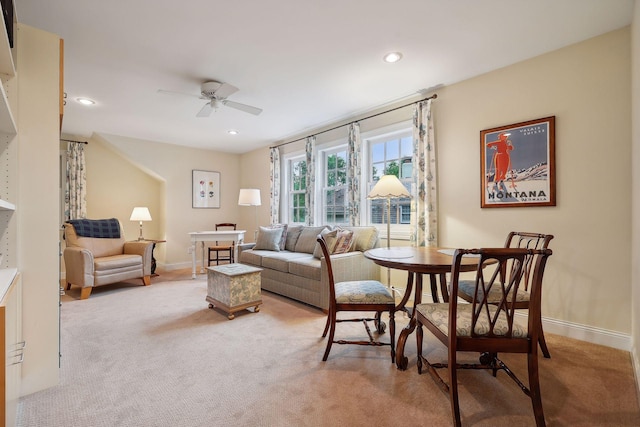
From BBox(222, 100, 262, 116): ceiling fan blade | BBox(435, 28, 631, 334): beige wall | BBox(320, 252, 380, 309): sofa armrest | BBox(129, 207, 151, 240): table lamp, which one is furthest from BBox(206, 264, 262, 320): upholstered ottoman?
BBox(129, 207, 151, 240): table lamp

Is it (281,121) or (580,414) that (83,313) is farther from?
(580,414)

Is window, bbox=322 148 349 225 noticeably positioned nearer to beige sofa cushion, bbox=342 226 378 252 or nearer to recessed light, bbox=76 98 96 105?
beige sofa cushion, bbox=342 226 378 252

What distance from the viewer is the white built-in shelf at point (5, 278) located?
3.81 ft

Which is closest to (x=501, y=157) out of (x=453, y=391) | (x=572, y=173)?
(x=572, y=173)

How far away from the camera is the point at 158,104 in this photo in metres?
3.75

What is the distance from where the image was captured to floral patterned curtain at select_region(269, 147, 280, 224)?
5.57 meters

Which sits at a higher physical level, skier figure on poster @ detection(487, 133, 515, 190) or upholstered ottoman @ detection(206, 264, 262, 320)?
skier figure on poster @ detection(487, 133, 515, 190)

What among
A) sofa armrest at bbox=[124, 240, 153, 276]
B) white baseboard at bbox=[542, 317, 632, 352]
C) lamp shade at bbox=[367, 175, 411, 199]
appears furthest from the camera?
sofa armrest at bbox=[124, 240, 153, 276]

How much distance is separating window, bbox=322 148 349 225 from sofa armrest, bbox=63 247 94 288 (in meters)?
3.28

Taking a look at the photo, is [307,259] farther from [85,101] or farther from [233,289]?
[85,101]

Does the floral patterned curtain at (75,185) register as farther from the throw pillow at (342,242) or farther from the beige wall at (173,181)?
the throw pillow at (342,242)

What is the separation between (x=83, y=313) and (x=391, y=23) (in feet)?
13.3

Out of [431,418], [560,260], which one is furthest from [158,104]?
[560,260]

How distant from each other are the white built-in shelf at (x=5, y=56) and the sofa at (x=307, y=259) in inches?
106
